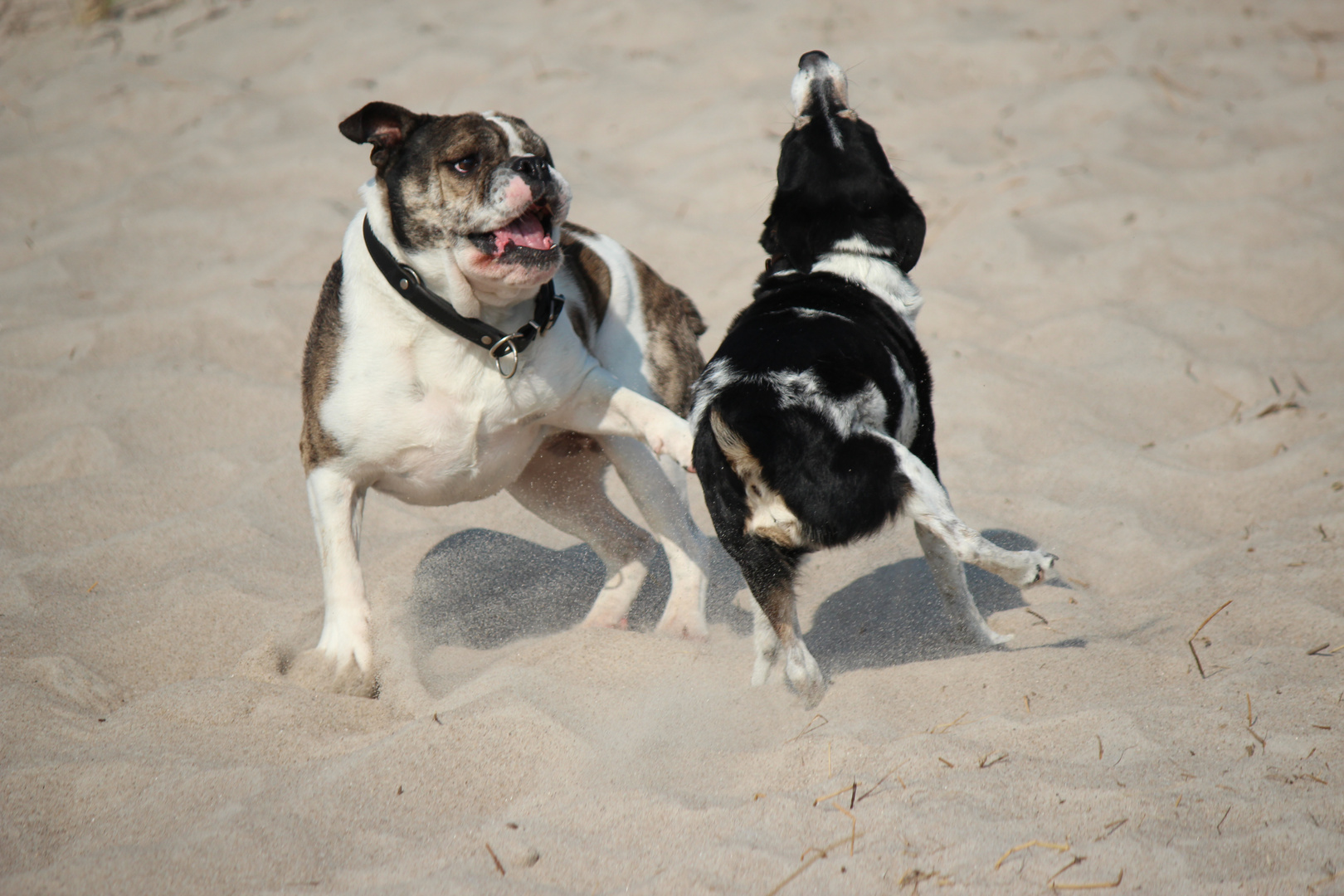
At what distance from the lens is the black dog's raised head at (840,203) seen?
3.70 metres

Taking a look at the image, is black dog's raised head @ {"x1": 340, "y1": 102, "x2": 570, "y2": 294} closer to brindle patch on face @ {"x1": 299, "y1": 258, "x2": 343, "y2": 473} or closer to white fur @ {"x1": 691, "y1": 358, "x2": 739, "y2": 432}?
brindle patch on face @ {"x1": 299, "y1": 258, "x2": 343, "y2": 473}

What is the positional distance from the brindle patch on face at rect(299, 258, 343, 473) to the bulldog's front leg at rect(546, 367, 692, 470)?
28.3 inches

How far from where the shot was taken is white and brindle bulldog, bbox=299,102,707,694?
3285 mm

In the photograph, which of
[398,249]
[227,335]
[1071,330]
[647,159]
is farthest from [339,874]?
[647,159]

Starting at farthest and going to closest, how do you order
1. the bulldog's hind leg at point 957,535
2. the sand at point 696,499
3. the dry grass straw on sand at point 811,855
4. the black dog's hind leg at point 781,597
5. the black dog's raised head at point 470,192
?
the black dog's raised head at point 470,192
the black dog's hind leg at point 781,597
the bulldog's hind leg at point 957,535
the sand at point 696,499
the dry grass straw on sand at point 811,855

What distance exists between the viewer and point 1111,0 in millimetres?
8992

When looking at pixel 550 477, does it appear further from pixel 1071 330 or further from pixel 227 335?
pixel 1071 330

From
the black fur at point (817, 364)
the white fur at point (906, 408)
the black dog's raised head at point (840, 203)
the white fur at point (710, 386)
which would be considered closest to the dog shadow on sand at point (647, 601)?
the black fur at point (817, 364)

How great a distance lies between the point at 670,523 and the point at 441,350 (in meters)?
1.14

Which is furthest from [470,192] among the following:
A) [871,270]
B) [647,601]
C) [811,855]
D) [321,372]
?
[811,855]

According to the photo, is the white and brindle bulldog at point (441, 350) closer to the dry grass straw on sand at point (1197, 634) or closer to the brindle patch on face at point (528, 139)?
the brindle patch on face at point (528, 139)

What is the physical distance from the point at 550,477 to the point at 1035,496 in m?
2.07

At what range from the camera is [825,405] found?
Result: 9.68 feet

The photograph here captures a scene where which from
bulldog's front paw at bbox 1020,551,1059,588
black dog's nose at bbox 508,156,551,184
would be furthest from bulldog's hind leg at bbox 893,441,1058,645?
black dog's nose at bbox 508,156,551,184
